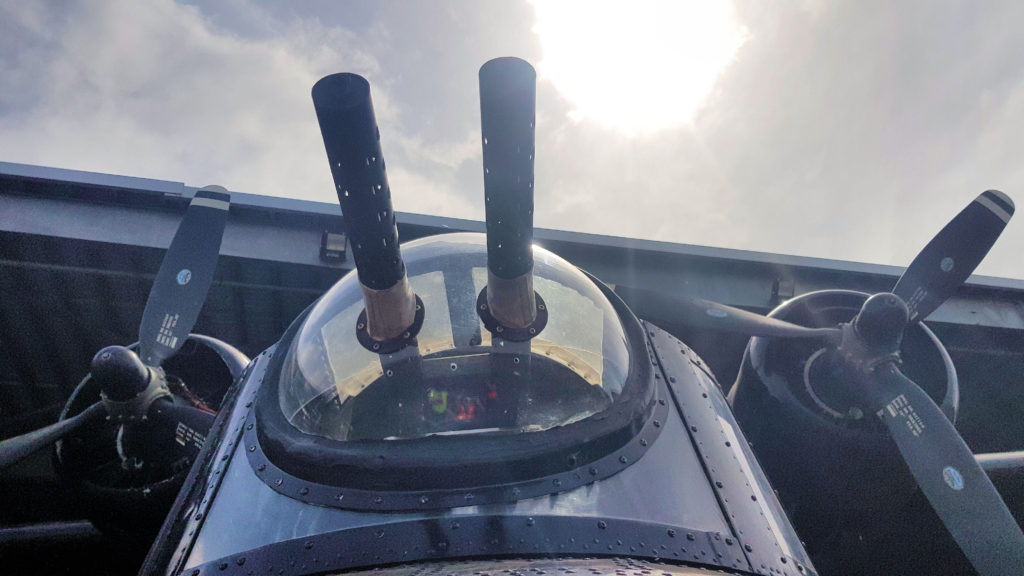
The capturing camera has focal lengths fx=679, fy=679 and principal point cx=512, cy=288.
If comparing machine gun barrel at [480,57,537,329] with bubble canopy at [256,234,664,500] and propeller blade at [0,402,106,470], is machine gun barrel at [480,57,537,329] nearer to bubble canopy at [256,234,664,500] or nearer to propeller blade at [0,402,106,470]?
bubble canopy at [256,234,664,500]

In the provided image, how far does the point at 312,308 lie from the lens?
3.52 m

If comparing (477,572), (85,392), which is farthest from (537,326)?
(85,392)


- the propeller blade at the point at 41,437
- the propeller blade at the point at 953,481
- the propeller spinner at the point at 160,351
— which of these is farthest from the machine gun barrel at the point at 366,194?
the propeller blade at the point at 953,481

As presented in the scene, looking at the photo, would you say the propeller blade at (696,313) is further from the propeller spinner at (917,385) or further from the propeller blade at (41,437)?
the propeller blade at (41,437)

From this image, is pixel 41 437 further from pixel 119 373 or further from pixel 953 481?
pixel 953 481

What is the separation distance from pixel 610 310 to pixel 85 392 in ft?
12.7

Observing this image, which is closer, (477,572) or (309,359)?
(477,572)

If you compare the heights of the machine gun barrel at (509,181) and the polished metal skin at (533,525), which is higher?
the machine gun barrel at (509,181)

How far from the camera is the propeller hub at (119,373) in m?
4.02

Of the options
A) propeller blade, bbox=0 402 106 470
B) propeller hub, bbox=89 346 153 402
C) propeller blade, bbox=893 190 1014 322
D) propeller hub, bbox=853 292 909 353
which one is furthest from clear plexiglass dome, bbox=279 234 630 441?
propeller blade, bbox=893 190 1014 322

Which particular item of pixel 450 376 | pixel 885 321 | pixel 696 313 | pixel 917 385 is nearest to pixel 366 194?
pixel 450 376

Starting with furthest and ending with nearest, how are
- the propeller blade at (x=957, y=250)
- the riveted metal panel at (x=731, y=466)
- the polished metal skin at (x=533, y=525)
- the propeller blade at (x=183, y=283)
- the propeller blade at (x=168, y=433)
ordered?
the propeller blade at (x=957, y=250)
the propeller blade at (x=183, y=283)
the propeller blade at (x=168, y=433)
the riveted metal panel at (x=731, y=466)
the polished metal skin at (x=533, y=525)

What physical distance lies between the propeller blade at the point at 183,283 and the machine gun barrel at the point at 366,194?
2198mm

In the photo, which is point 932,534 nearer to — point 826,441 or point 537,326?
point 826,441
